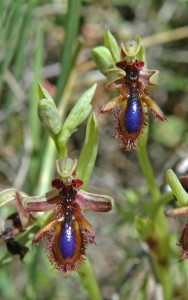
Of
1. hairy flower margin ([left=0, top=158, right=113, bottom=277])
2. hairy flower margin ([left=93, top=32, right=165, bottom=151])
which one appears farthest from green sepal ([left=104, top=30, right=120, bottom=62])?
hairy flower margin ([left=0, top=158, right=113, bottom=277])

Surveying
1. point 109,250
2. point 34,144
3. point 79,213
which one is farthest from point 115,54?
point 109,250

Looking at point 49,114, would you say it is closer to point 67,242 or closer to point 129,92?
point 129,92

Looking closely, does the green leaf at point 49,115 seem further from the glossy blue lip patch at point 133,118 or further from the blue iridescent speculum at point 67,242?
the blue iridescent speculum at point 67,242

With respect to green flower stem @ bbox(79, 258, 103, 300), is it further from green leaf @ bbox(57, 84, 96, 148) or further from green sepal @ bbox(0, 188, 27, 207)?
green leaf @ bbox(57, 84, 96, 148)

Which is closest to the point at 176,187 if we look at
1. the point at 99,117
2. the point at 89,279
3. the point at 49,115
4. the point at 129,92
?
the point at 129,92

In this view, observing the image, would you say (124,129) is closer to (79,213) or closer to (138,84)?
(138,84)

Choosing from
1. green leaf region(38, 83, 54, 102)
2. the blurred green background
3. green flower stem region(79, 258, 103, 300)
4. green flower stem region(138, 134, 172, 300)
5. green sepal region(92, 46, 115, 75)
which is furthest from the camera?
the blurred green background
